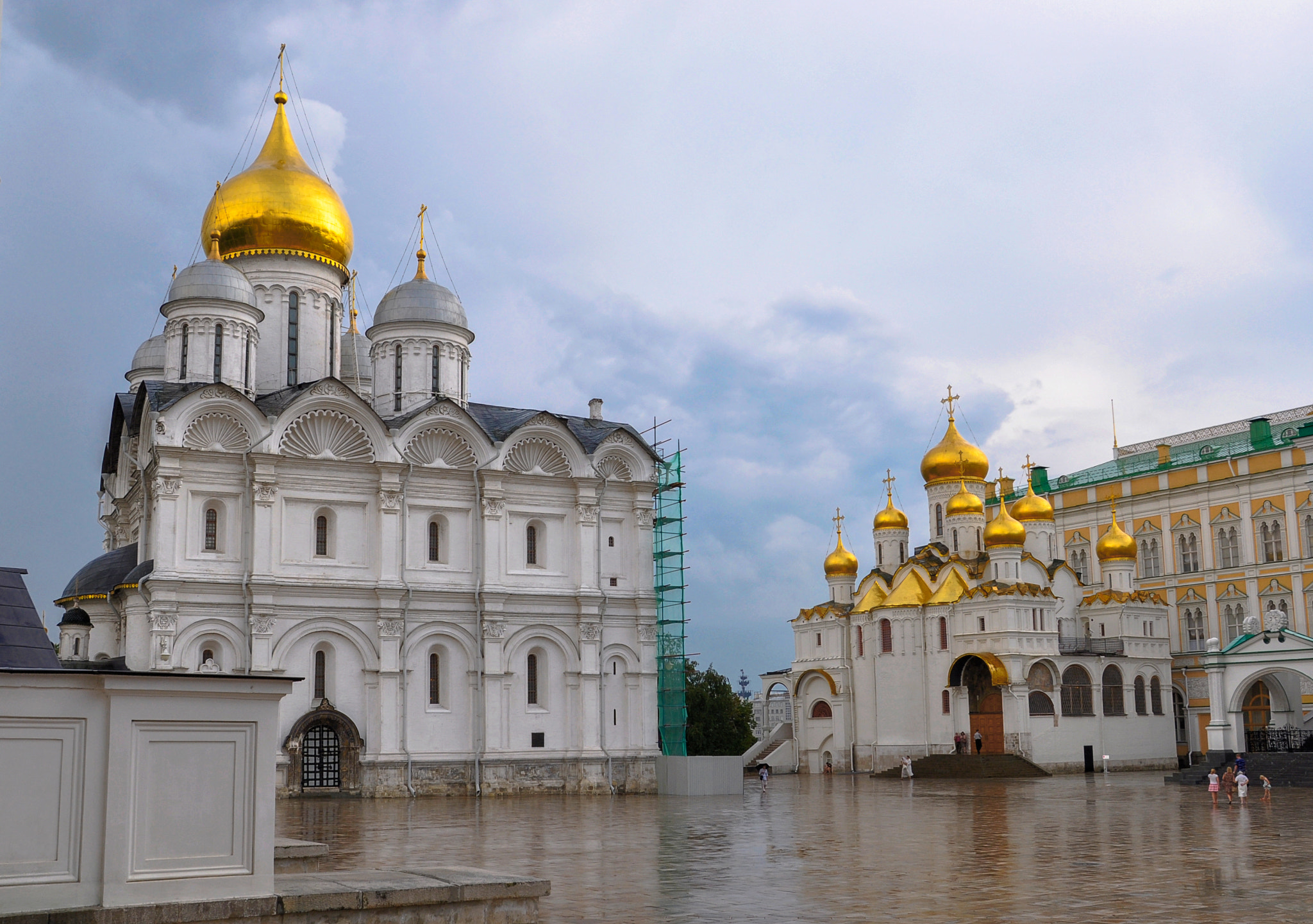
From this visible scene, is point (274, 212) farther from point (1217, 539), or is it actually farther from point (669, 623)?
point (1217, 539)

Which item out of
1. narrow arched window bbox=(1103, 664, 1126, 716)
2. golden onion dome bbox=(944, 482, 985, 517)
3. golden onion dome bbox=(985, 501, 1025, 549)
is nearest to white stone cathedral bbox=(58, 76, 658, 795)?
golden onion dome bbox=(985, 501, 1025, 549)

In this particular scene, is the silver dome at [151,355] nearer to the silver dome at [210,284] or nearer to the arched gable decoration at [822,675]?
the silver dome at [210,284]

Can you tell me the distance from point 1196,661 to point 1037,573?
25.0 feet

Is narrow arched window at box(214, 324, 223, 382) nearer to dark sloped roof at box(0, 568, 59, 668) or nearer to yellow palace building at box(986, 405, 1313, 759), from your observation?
dark sloped roof at box(0, 568, 59, 668)

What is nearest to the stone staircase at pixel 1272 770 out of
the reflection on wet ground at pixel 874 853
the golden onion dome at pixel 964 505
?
the reflection on wet ground at pixel 874 853

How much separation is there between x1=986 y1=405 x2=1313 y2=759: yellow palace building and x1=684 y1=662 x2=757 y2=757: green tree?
16.0 m

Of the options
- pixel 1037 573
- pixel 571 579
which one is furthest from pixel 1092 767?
pixel 571 579

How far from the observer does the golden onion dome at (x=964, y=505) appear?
4575cm

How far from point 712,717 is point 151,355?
1103 inches

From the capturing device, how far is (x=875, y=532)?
47688mm

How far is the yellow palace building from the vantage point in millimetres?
43312

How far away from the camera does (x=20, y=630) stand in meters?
7.92

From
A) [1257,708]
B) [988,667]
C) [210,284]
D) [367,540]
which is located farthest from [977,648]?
[210,284]

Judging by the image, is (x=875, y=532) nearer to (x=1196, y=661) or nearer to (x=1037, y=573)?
(x=1037, y=573)
